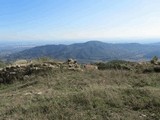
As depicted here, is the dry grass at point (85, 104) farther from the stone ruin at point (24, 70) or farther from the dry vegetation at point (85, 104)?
the stone ruin at point (24, 70)

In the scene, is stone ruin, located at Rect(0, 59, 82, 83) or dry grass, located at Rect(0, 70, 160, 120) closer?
dry grass, located at Rect(0, 70, 160, 120)

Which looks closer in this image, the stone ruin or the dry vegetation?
the dry vegetation

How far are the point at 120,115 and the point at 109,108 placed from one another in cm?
63

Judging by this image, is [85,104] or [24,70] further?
[24,70]

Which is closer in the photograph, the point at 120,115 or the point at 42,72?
the point at 120,115

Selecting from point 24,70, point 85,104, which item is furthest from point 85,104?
point 24,70

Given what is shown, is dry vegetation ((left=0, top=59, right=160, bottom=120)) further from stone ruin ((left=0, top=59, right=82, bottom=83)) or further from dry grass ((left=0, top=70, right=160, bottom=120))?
stone ruin ((left=0, top=59, right=82, bottom=83))

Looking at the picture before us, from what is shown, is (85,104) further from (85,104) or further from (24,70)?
(24,70)

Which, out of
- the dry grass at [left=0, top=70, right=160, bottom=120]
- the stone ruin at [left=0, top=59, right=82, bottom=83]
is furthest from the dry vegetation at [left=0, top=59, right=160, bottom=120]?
the stone ruin at [left=0, top=59, right=82, bottom=83]

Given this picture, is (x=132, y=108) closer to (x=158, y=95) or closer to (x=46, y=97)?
(x=158, y=95)

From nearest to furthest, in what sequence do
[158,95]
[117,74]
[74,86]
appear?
[158,95] → [74,86] → [117,74]

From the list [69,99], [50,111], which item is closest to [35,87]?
[69,99]

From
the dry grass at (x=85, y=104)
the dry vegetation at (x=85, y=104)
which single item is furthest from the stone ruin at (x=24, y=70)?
the dry grass at (x=85, y=104)

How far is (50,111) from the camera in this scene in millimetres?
7793
